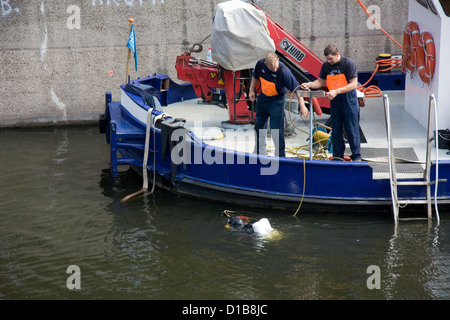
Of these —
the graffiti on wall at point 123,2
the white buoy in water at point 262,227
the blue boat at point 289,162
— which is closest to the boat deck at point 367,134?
the blue boat at point 289,162

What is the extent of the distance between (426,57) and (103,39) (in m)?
6.03

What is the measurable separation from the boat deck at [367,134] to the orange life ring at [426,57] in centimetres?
82

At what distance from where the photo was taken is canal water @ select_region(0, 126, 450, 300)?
261 inches

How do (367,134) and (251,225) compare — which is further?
(367,134)

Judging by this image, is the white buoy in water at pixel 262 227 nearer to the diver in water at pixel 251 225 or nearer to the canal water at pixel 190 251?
the diver in water at pixel 251 225

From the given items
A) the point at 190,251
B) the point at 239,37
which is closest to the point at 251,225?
the point at 190,251

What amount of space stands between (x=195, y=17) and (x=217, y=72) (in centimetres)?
303

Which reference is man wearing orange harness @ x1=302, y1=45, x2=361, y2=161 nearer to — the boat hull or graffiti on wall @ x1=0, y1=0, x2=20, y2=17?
the boat hull

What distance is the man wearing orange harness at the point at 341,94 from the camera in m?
8.05

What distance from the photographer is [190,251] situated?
24.6ft

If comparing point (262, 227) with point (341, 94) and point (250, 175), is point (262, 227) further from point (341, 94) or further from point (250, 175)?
point (341, 94)

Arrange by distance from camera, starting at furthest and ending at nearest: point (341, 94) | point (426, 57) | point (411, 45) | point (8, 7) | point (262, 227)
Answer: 1. point (8, 7)
2. point (411, 45)
3. point (426, 57)
4. point (341, 94)
5. point (262, 227)

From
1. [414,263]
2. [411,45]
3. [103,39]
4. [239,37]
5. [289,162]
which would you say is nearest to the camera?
[414,263]

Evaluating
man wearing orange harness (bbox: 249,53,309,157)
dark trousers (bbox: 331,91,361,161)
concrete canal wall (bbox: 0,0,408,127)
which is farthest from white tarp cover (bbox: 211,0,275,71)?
concrete canal wall (bbox: 0,0,408,127)
